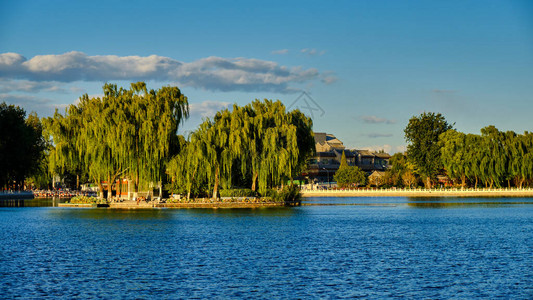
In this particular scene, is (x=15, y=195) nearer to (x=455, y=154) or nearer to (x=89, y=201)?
(x=89, y=201)

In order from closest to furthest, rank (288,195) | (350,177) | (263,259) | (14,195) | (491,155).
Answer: (263,259), (288,195), (14,195), (491,155), (350,177)

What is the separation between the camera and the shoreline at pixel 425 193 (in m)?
103

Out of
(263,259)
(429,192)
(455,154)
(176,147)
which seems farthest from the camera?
(429,192)

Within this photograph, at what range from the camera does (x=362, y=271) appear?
24.2m

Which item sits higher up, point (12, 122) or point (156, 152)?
point (12, 122)

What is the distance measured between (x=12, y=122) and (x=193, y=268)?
6120cm

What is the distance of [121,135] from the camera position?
56844 millimetres

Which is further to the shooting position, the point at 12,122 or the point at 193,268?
the point at 12,122

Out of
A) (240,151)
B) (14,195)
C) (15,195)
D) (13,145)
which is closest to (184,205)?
(240,151)

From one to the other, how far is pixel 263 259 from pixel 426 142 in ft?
305

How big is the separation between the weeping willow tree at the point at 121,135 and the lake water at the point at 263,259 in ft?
36.6

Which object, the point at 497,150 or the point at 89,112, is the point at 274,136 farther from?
the point at 497,150

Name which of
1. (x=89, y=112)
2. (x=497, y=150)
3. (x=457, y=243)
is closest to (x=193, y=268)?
(x=457, y=243)

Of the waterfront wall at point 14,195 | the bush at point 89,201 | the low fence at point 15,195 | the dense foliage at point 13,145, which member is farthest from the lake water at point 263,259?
the low fence at point 15,195
